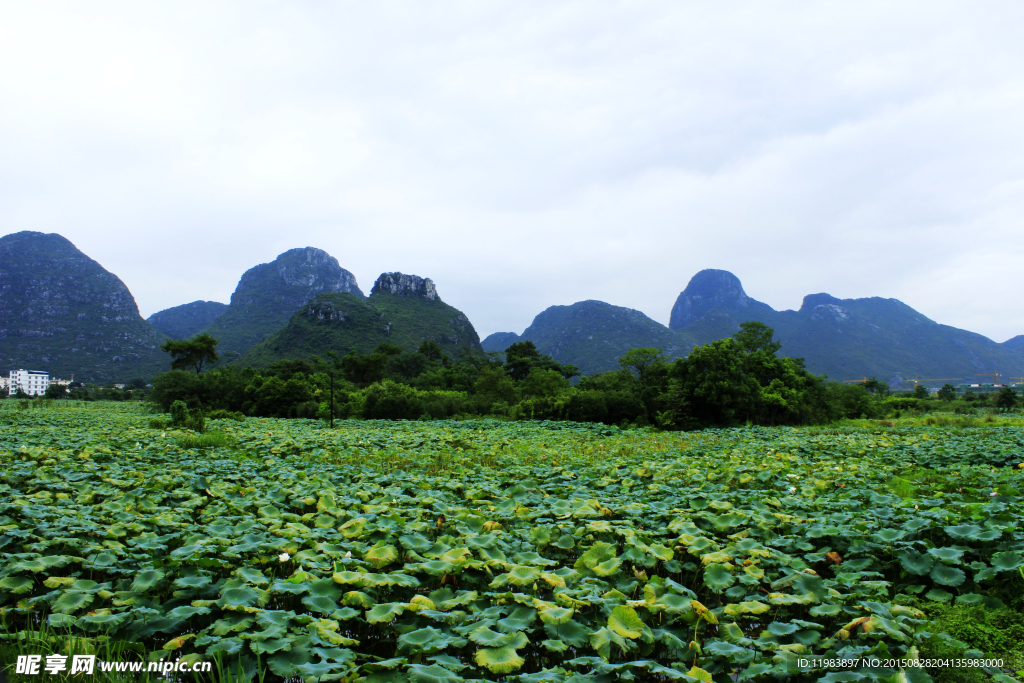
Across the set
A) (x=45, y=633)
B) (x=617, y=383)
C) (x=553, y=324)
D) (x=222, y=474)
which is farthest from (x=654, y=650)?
(x=553, y=324)

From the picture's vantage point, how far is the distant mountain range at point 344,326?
6750 centimetres

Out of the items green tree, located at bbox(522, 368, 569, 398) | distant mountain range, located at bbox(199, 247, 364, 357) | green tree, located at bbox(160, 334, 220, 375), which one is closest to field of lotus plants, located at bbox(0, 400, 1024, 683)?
green tree, located at bbox(522, 368, 569, 398)

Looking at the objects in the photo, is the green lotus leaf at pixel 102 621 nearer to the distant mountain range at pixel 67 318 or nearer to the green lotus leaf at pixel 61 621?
the green lotus leaf at pixel 61 621

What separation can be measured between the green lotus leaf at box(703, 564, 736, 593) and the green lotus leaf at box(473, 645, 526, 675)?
1426 millimetres

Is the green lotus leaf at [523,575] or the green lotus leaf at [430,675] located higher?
the green lotus leaf at [523,575]

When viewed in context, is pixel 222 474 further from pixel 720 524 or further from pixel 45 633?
pixel 720 524

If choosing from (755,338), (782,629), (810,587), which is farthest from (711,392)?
(782,629)

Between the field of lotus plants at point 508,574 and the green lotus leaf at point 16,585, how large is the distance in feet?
0.07

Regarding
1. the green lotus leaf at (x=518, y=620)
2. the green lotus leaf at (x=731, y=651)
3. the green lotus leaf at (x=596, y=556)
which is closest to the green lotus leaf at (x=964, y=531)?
the green lotus leaf at (x=731, y=651)

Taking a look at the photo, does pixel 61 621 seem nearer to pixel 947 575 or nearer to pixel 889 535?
pixel 947 575

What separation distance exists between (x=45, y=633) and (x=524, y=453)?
24.6ft

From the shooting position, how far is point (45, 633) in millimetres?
2299

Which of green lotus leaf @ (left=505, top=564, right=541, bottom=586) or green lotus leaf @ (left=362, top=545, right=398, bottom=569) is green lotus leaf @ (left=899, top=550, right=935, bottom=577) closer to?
green lotus leaf @ (left=505, top=564, right=541, bottom=586)

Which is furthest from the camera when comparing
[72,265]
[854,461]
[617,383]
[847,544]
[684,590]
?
[72,265]
